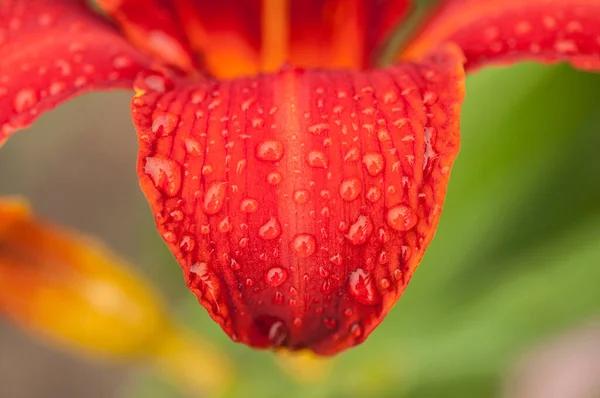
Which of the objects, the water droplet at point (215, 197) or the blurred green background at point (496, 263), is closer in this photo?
the water droplet at point (215, 197)

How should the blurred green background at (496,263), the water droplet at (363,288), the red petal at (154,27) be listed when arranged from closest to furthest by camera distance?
the water droplet at (363,288), the red petal at (154,27), the blurred green background at (496,263)

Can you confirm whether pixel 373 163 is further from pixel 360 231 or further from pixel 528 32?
pixel 528 32

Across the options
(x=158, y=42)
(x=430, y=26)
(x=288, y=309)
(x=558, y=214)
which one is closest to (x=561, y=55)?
(x=430, y=26)

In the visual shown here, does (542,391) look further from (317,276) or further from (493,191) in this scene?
(317,276)

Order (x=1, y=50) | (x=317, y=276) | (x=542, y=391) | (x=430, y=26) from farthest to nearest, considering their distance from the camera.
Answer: (x=542, y=391)
(x=430, y=26)
(x=1, y=50)
(x=317, y=276)

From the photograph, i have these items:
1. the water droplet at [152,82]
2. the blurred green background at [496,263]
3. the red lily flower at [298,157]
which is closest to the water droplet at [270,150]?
the red lily flower at [298,157]

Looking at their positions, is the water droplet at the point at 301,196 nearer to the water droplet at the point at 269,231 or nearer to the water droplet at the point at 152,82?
the water droplet at the point at 269,231

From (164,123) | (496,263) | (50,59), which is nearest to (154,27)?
(50,59)
